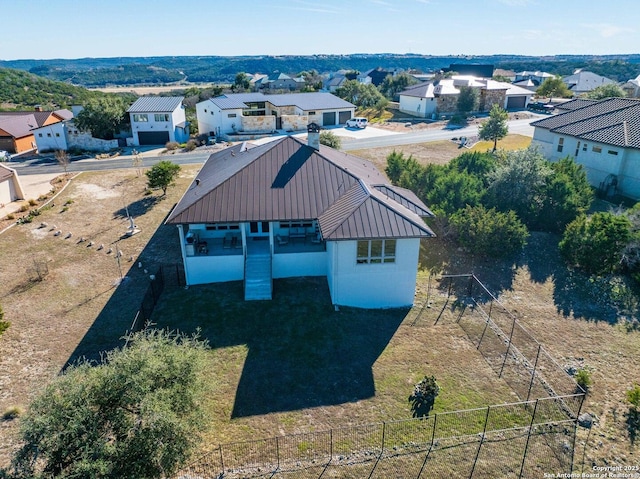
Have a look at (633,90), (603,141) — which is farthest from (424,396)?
(633,90)

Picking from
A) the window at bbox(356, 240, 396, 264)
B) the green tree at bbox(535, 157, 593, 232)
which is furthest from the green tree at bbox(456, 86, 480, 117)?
the window at bbox(356, 240, 396, 264)

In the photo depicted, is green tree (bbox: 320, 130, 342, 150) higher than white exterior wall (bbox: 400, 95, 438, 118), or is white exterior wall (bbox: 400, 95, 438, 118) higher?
white exterior wall (bbox: 400, 95, 438, 118)

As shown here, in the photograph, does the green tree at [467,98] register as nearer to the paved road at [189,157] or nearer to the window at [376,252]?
the paved road at [189,157]

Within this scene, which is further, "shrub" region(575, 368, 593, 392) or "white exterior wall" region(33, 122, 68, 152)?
"white exterior wall" region(33, 122, 68, 152)

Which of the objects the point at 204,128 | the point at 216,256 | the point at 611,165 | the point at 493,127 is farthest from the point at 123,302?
the point at 204,128

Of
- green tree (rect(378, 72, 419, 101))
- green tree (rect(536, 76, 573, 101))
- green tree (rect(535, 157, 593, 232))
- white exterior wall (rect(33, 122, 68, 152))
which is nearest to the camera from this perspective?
green tree (rect(535, 157, 593, 232))

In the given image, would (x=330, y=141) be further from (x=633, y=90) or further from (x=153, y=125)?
(x=633, y=90)

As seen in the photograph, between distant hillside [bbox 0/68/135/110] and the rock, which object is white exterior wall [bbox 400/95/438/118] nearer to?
the rock
